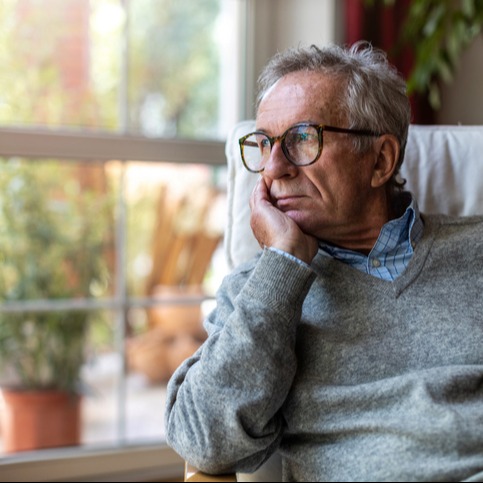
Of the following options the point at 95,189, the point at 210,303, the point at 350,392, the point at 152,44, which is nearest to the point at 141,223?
the point at 95,189

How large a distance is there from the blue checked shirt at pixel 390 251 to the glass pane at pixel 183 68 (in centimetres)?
110

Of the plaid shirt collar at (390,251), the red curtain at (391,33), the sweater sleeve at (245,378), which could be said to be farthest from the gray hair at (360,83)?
the red curtain at (391,33)

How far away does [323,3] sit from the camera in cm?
252

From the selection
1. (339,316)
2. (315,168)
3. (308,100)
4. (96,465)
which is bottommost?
(96,465)

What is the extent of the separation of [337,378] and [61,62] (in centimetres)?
156

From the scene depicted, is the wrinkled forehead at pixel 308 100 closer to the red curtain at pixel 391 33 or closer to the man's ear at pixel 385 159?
the man's ear at pixel 385 159

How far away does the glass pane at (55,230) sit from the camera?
2.35 meters

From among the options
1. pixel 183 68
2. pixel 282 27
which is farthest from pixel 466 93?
pixel 183 68

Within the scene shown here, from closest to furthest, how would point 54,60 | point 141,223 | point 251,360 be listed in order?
1. point 251,360
2. point 54,60
3. point 141,223

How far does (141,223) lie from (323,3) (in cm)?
96

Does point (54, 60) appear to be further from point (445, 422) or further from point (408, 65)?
point (445, 422)

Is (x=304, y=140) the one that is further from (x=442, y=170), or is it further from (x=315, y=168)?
(x=442, y=170)

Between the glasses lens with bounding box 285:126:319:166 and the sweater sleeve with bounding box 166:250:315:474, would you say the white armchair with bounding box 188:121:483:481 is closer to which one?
the glasses lens with bounding box 285:126:319:166

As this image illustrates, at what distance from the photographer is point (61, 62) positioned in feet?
7.98
